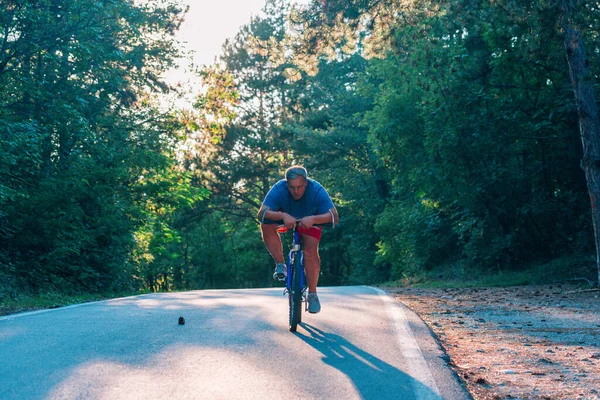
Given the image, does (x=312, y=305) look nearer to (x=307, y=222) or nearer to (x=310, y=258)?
(x=310, y=258)

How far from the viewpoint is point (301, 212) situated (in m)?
7.85

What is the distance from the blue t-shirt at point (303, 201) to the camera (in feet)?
25.5

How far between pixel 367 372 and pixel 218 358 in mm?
1150

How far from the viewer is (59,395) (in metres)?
4.16

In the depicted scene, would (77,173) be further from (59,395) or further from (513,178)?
(59,395)

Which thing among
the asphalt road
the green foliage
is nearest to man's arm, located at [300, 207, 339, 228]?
the asphalt road

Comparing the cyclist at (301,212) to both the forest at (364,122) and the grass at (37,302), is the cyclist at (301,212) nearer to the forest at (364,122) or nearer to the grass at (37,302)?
the grass at (37,302)

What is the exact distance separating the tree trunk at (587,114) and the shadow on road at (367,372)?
942cm

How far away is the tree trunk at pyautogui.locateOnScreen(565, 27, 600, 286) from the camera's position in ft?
47.3

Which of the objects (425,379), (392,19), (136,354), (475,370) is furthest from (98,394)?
(392,19)

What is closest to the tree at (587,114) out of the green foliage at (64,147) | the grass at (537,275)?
the grass at (537,275)

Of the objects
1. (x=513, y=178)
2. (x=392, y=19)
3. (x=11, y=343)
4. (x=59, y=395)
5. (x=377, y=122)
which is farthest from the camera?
(x=377, y=122)

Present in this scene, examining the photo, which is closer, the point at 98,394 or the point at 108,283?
the point at 98,394

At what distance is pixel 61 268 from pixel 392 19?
34.2ft
